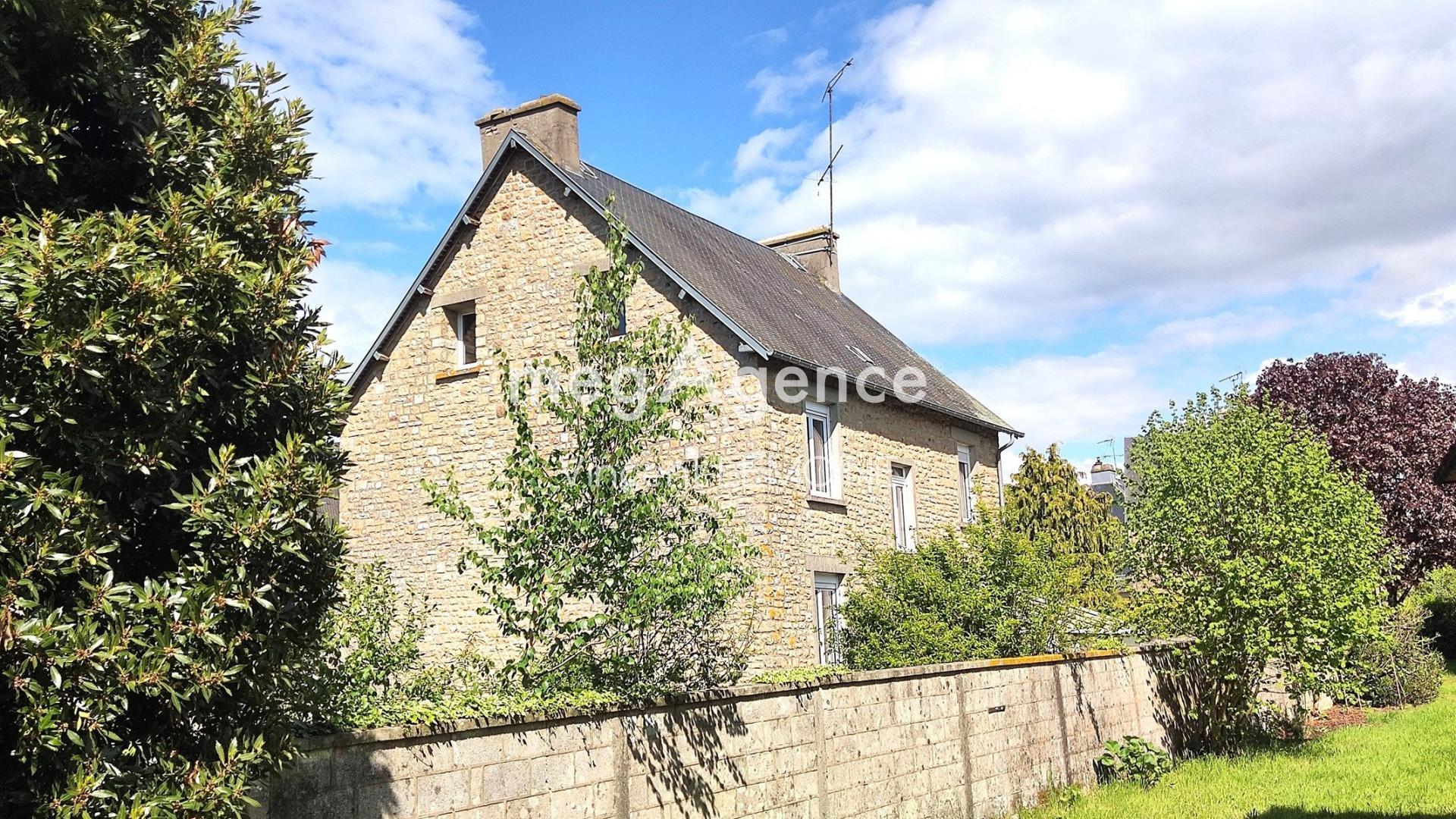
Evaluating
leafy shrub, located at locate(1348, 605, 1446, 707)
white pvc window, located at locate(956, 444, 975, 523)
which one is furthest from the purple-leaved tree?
white pvc window, located at locate(956, 444, 975, 523)

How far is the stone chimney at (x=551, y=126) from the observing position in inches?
716

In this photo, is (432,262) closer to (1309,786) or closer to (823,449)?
(823,449)

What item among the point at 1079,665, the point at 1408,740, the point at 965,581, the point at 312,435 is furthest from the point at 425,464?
the point at 1408,740

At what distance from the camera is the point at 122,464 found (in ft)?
12.4

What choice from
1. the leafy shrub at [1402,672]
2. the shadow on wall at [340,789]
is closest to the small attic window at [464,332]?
the shadow on wall at [340,789]

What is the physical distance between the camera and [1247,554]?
14664mm

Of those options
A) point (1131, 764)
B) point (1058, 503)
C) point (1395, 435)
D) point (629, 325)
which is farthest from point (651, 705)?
point (1395, 435)

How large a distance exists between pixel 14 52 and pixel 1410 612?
24.9 m

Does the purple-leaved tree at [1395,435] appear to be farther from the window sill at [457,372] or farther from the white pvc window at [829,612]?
the window sill at [457,372]

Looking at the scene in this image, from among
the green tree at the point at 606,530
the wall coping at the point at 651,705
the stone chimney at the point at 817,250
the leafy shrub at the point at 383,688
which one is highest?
the stone chimney at the point at 817,250

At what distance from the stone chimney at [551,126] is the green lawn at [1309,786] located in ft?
39.7

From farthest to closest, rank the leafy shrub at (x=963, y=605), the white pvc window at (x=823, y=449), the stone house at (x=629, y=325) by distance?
the white pvc window at (x=823, y=449) → the stone house at (x=629, y=325) → the leafy shrub at (x=963, y=605)

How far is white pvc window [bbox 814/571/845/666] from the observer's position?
639 inches

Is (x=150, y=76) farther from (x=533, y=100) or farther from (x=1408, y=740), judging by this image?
(x=1408, y=740)
